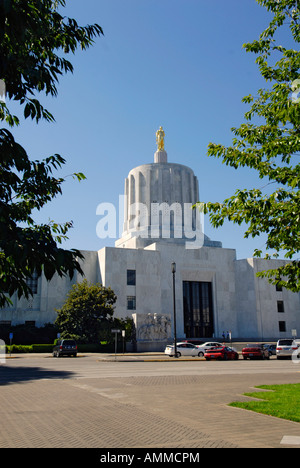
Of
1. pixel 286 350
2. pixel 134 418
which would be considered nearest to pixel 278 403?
pixel 134 418

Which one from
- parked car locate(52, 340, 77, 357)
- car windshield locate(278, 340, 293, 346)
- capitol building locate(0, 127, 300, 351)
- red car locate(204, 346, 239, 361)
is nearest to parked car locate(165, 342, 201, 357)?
red car locate(204, 346, 239, 361)

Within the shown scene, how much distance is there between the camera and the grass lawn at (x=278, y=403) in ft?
29.5

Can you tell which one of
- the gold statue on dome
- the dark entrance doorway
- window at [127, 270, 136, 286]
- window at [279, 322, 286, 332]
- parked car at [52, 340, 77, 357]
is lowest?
parked car at [52, 340, 77, 357]

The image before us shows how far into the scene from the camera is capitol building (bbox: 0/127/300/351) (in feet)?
192

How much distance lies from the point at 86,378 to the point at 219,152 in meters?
11.9

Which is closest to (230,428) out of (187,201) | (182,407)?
Answer: (182,407)

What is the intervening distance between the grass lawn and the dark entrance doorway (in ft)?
162

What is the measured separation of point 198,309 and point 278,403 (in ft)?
176

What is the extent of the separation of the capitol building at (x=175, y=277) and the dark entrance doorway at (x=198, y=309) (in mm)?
150

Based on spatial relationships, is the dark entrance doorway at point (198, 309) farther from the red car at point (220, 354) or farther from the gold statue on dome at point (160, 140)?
the red car at point (220, 354)

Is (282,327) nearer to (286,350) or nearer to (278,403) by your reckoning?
(286,350)

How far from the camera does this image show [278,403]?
10281 millimetres

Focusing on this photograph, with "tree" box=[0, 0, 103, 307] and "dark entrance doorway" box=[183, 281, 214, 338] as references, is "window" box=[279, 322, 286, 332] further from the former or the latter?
"tree" box=[0, 0, 103, 307]

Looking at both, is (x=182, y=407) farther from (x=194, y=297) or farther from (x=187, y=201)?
(x=187, y=201)
